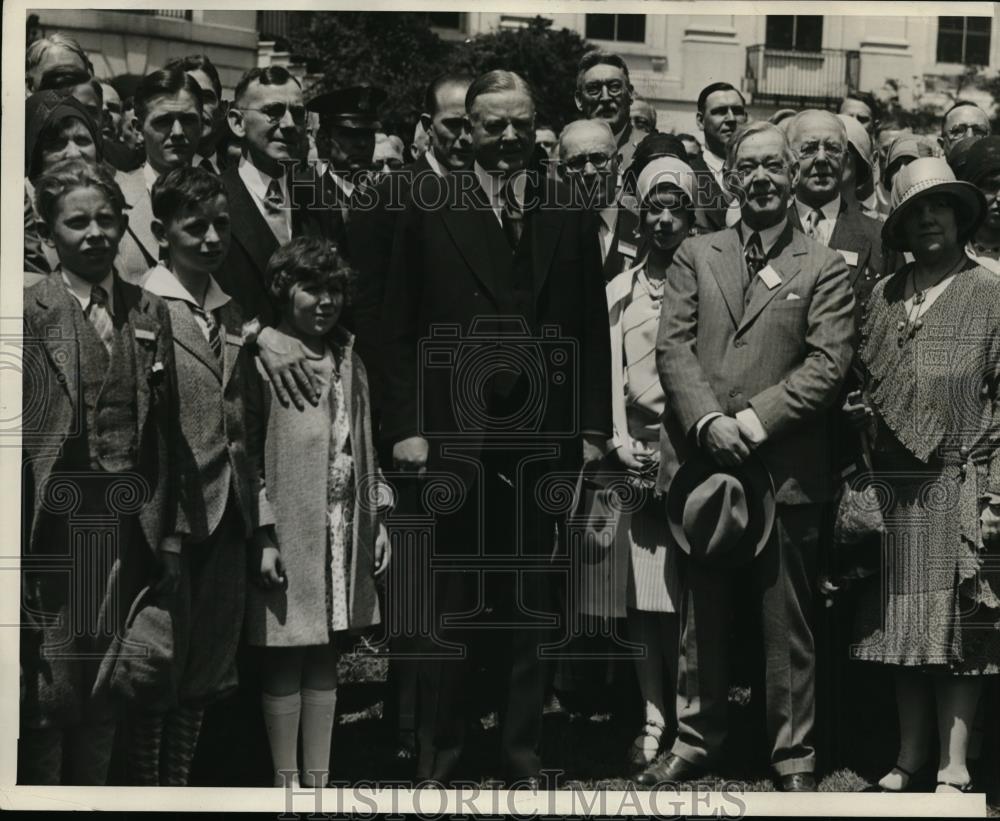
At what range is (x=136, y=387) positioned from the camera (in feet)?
23.1

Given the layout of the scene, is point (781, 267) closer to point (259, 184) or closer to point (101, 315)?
point (259, 184)

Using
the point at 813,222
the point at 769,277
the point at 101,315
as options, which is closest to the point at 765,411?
the point at 769,277

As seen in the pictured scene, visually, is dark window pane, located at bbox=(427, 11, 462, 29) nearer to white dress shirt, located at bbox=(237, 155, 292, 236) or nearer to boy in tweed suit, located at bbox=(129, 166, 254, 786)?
white dress shirt, located at bbox=(237, 155, 292, 236)

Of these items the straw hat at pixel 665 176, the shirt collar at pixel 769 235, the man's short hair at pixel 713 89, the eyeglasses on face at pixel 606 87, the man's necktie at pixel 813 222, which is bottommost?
the shirt collar at pixel 769 235

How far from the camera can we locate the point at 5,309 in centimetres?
731

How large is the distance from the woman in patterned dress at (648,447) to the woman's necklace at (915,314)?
0.92 metres

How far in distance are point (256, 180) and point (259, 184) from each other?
0.02m

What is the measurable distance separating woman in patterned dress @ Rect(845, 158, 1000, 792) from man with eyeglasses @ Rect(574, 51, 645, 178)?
1.24 m

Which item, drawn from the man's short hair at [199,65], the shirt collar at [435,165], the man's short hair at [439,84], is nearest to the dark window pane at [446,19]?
the man's short hair at [439,84]

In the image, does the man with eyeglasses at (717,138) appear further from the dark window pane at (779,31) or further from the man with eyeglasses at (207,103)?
the man with eyeglasses at (207,103)

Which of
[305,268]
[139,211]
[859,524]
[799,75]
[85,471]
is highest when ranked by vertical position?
[799,75]

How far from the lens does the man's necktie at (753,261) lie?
7449mm

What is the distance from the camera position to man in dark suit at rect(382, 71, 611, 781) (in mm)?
7395

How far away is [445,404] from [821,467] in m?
1.44
